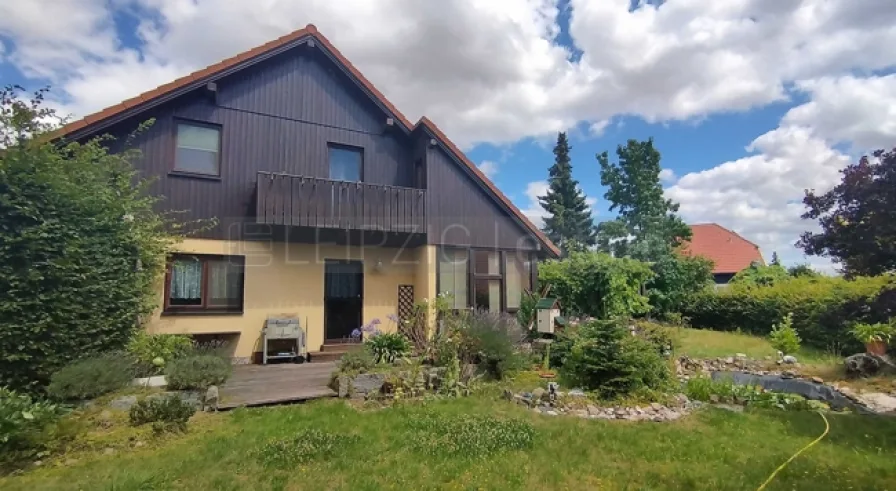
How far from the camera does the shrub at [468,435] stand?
15.7 feet

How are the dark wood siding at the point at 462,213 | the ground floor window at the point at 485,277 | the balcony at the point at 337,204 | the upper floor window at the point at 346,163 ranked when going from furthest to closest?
the ground floor window at the point at 485,277 → the dark wood siding at the point at 462,213 → the upper floor window at the point at 346,163 → the balcony at the point at 337,204

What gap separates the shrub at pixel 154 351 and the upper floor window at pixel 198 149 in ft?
12.8

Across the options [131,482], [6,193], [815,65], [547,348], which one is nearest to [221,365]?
[131,482]

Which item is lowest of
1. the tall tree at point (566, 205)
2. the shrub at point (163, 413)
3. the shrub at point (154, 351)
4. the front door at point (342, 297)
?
the shrub at point (163, 413)

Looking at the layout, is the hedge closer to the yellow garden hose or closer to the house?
the yellow garden hose

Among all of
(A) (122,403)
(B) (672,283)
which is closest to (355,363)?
(A) (122,403)

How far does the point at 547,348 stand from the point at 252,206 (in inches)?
292

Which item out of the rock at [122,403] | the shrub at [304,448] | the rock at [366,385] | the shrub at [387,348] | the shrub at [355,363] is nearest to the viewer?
the shrub at [304,448]

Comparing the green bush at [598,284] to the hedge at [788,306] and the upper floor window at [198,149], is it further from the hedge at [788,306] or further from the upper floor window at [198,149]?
the upper floor window at [198,149]

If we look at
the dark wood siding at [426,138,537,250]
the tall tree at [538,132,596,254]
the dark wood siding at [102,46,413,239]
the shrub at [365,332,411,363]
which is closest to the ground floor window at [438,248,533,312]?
the dark wood siding at [426,138,537,250]

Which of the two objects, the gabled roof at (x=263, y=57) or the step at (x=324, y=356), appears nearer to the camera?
the gabled roof at (x=263, y=57)

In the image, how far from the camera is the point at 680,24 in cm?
962

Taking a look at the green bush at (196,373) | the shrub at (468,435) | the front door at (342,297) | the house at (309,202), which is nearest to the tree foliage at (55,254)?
the green bush at (196,373)

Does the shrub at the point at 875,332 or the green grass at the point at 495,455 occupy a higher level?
the shrub at the point at 875,332
